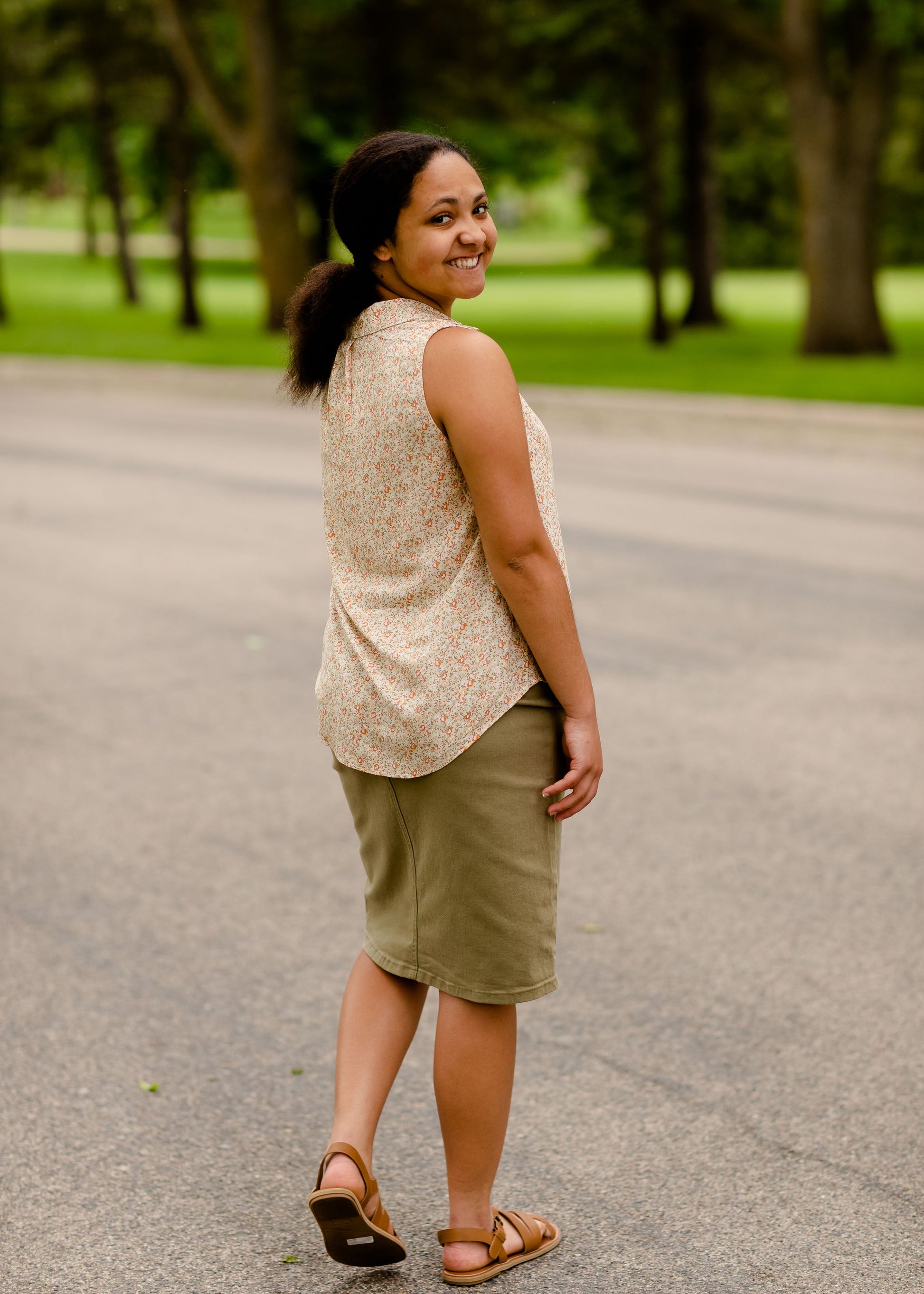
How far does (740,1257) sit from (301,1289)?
765 mm

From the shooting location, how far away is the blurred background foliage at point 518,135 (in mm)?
21266

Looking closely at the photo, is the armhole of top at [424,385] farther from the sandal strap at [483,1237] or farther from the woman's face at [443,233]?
the sandal strap at [483,1237]

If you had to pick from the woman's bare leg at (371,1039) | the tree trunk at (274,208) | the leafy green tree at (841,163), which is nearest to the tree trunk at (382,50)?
the tree trunk at (274,208)

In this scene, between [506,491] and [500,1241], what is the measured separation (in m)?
1.32

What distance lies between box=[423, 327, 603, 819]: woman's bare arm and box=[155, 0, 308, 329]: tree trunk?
23.5 m

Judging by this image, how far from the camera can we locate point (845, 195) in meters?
21.4

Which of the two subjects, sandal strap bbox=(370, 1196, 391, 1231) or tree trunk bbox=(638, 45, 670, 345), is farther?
tree trunk bbox=(638, 45, 670, 345)

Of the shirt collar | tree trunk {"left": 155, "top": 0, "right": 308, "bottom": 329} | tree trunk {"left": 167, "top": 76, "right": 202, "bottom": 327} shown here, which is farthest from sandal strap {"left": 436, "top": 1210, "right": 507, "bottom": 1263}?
tree trunk {"left": 167, "top": 76, "right": 202, "bottom": 327}

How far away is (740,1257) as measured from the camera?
9.03 feet

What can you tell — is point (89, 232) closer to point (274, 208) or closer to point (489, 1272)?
point (274, 208)

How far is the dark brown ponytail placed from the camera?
8.00 feet

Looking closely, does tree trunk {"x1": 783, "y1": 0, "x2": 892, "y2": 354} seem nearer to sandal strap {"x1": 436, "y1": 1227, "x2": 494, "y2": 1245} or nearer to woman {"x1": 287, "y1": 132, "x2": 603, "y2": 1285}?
woman {"x1": 287, "y1": 132, "x2": 603, "y2": 1285}

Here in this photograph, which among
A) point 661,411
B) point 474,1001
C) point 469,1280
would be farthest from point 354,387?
point 661,411

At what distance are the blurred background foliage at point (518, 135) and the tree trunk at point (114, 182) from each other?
102 mm
